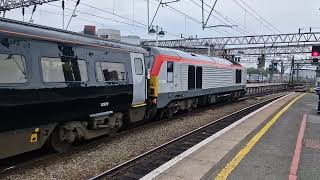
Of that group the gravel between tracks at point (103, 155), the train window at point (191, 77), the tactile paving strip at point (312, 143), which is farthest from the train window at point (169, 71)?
the tactile paving strip at point (312, 143)

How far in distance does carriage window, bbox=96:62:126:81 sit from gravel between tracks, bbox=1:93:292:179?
1.81 m

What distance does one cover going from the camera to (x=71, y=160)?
9.03 metres

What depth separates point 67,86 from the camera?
8.96m

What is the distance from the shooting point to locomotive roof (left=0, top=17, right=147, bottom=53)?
755 centimetres

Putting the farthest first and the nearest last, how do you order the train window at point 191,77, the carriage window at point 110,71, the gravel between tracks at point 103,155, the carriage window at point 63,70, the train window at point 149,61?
1. the train window at point 191,77
2. the train window at point 149,61
3. the carriage window at point 110,71
4. the carriage window at point 63,70
5. the gravel between tracks at point 103,155

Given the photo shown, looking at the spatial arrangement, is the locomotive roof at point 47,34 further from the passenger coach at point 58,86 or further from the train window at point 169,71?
the train window at point 169,71

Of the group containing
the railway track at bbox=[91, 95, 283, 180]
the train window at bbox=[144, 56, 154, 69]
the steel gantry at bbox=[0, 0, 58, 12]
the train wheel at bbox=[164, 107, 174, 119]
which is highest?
the steel gantry at bbox=[0, 0, 58, 12]

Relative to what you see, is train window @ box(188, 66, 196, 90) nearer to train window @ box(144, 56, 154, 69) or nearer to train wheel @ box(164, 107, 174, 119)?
train wheel @ box(164, 107, 174, 119)

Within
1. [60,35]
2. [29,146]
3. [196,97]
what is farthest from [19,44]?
[196,97]

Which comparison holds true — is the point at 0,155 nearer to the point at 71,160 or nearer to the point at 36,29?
the point at 71,160

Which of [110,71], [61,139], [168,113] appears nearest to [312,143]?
[110,71]

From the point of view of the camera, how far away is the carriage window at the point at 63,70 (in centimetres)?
839

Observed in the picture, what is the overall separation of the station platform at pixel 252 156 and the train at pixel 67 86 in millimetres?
2680

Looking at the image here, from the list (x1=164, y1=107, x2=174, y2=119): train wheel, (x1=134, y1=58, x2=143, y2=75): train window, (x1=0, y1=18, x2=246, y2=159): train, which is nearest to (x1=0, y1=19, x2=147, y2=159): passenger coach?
(x1=0, y1=18, x2=246, y2=159): train
